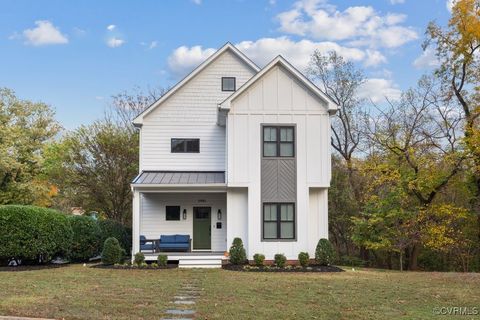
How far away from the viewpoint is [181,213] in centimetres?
2339

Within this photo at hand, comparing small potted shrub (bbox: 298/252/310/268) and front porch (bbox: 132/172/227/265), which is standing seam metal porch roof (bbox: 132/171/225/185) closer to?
front porch (bbox: 132/172/227/265)

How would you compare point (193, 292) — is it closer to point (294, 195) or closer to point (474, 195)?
point (294, 195)

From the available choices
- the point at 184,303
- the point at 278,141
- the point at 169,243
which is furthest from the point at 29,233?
the point at 184,303

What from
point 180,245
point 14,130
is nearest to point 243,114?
point 180,245

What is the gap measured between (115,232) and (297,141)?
10598 millimetres

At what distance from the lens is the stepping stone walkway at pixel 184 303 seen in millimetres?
9094

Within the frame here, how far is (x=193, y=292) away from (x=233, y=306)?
7.98ft

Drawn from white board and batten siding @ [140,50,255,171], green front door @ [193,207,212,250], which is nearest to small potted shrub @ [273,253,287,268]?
green front door @ [193,207,212,250]

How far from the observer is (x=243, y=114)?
2097 centimetres

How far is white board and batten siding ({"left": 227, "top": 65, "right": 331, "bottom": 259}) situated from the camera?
67.7ft

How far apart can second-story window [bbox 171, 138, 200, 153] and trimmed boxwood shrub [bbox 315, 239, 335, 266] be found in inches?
283

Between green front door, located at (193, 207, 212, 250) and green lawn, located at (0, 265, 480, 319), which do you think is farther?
green front door, located at (193, 207, 212, 250)

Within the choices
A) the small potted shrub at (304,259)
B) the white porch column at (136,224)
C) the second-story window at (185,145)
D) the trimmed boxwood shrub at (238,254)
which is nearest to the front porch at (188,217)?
the second-story window at (185,145)

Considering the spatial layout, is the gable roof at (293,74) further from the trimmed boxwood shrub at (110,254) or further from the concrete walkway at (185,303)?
the concrete walkway at (185,303)
